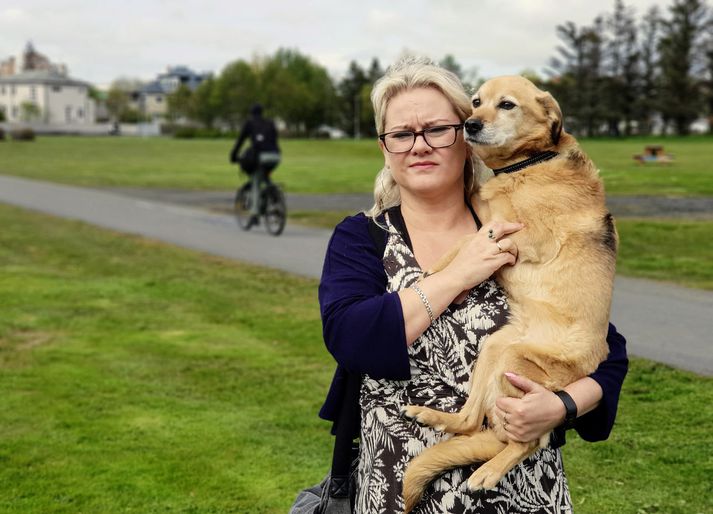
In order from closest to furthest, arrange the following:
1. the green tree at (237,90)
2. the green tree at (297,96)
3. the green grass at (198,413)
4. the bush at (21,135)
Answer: the green grass at (198,413) < the bush at (21,135) < the green tree at (297,96) < the green tree at (237,90)

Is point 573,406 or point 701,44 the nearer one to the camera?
point 573,406

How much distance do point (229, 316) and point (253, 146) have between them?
22.9ft

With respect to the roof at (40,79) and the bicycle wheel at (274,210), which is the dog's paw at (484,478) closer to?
the bicycle wheel at (274,210)

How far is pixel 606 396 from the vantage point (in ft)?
8.30

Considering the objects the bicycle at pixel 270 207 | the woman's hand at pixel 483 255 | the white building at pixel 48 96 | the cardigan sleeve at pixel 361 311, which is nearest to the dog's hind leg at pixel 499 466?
the cardigan sleeve at pixel 361 311

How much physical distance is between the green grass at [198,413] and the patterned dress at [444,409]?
7.72ft

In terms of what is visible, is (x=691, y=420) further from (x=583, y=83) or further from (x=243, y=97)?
(x=243, y=97)

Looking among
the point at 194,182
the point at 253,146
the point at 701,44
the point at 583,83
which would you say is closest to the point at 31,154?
the point at 194,182

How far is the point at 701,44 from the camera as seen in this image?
89.8 meters

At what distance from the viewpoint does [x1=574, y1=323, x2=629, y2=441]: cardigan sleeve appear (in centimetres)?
253

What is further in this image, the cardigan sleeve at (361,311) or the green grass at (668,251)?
the green grass at (668,251)

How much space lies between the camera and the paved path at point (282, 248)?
7547 millimetres

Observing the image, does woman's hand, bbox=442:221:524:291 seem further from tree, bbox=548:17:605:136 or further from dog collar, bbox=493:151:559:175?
tree, bbox=548:17:605:136

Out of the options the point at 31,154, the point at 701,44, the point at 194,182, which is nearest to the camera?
the point at 194,182
